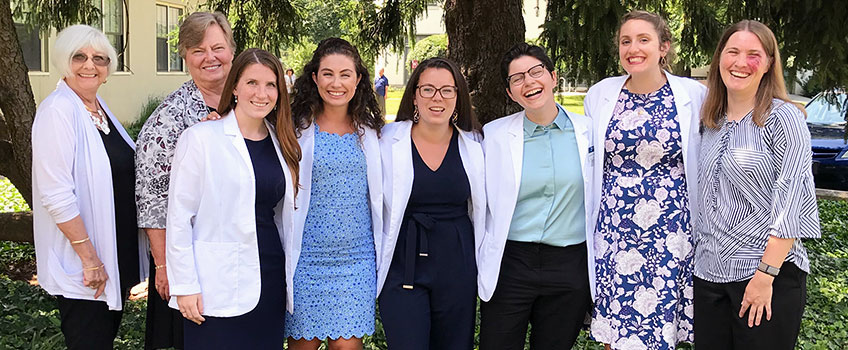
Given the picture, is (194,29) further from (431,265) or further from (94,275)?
(431,265)

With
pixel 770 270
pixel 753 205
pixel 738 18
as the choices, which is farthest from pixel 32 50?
pixel 770 270

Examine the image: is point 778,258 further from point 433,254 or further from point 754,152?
point 433,254

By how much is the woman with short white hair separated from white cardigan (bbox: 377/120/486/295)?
1108mm

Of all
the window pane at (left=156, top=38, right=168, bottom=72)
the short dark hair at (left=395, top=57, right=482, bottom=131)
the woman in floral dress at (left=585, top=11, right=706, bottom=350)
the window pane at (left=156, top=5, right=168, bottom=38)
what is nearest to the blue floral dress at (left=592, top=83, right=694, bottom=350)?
the woman in floral dress at (left=585, top=11, right=706, bottom=350)

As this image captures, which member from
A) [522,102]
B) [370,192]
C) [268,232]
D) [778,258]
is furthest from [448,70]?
[778,258]

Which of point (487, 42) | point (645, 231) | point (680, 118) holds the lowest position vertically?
point (645, 231)

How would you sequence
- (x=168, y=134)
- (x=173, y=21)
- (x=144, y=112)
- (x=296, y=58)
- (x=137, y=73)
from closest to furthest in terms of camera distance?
(x=168, y=134) → (x=137, y=73) → (x=144, y=112) → (x=173, y=21) → (x=296, y=58)

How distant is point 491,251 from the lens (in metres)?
3.48

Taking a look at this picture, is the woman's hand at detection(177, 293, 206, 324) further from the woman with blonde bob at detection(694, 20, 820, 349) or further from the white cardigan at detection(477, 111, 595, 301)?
the woman with blonde bob at detection(694, 20, 820, 349)

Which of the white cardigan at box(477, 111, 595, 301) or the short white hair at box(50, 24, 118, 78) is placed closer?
the short white hair at box(50, 24, 118, 78)

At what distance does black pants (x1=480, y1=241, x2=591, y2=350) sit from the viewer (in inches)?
136

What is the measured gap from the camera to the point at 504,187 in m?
3.47

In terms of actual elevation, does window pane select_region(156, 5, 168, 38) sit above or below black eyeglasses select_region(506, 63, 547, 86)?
above

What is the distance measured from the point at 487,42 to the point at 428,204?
11.1ft
